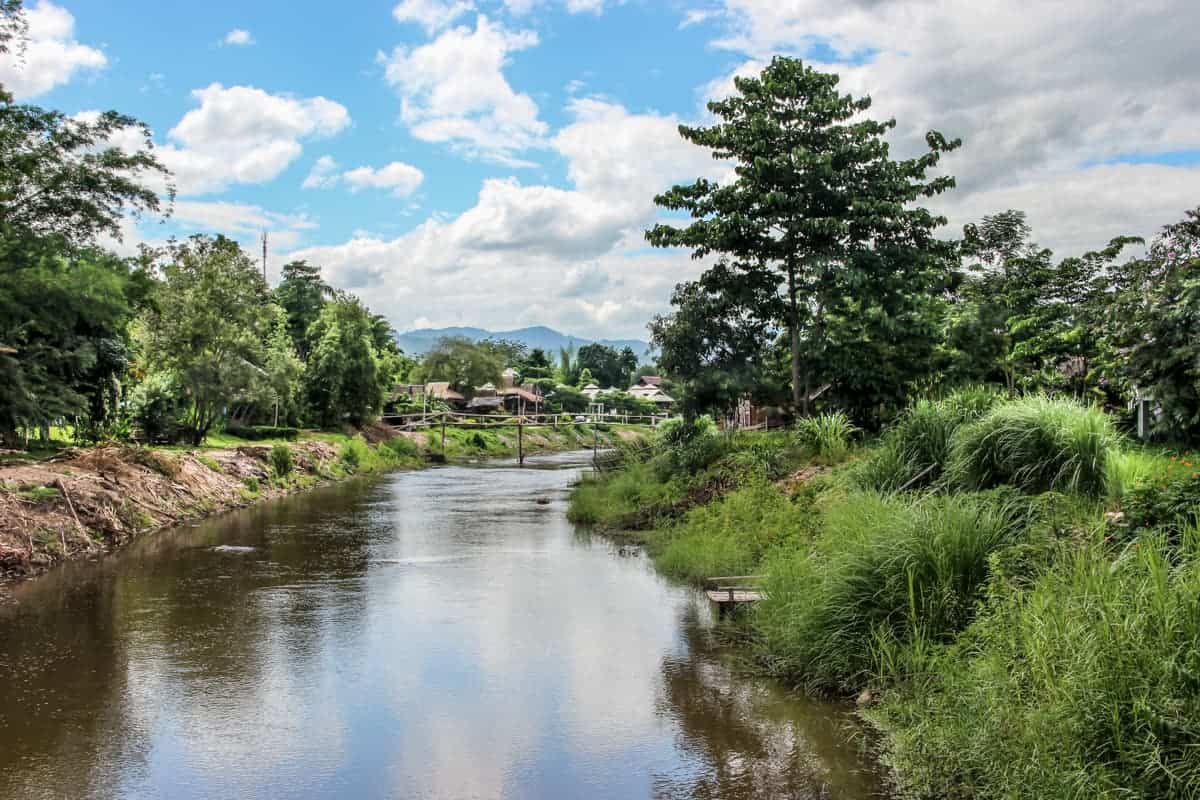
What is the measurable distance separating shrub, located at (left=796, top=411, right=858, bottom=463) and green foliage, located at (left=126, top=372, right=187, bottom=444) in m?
24.9

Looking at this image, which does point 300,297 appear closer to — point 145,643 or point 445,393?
point 445,393

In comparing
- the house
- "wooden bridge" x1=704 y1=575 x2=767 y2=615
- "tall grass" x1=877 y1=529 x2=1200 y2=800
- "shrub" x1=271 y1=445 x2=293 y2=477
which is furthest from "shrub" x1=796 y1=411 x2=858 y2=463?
the house

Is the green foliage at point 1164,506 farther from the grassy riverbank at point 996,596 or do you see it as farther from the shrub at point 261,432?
the shrub at point 261,432

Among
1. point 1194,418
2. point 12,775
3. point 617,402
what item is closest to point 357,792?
point 12,775

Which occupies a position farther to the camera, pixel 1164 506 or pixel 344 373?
pixel 344 373

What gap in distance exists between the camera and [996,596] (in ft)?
25.9

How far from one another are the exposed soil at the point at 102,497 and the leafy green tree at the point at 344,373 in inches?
751

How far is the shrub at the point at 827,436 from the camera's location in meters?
18.5

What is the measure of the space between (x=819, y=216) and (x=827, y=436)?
640cm

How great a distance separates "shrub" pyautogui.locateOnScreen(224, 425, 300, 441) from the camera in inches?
1651

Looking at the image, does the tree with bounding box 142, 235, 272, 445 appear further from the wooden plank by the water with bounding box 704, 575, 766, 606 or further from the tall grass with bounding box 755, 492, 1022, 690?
the tall grass with bounding box 755, 492, 1022, 690

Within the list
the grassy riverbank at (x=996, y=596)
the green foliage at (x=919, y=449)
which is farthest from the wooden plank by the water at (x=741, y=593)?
the green foliage at (x=919, y=449)

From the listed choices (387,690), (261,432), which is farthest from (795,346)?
(261,432)

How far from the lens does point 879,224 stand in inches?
886
